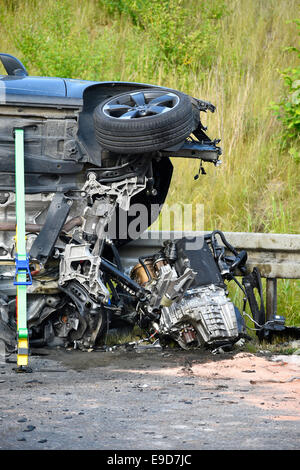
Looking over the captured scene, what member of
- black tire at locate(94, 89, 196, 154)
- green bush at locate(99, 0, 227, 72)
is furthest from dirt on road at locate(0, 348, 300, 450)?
green bush at locate(99, 0, 227, 72)

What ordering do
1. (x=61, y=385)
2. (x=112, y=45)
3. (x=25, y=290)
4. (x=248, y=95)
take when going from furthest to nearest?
(x=112, y=45) → (x=248, y=95) → (x=25, y=290) → (x=61, y=385)

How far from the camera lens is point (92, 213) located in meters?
6.13

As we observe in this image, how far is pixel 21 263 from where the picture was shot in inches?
→ 217

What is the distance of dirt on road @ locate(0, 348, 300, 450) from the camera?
11.9ft

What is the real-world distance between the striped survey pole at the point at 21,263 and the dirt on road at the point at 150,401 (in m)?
0.21

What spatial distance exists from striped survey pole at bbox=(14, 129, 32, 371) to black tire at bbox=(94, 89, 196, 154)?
64 cm

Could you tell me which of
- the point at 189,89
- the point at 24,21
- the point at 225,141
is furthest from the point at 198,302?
the point at 24,21

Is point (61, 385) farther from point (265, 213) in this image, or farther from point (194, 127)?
point (265, 213)

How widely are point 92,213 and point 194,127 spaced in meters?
1.11

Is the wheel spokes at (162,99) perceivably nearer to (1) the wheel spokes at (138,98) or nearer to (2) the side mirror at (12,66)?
(1) the wheel spokes at (138,98)

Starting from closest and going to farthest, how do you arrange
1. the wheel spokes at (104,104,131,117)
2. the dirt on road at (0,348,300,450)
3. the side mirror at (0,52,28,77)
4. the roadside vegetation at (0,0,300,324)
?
the dirt on road at (0,348,300,450) → the wheel spokes at (104,104,131,117) → the side mirror at (0,52,28,77) → the roadside vegetation at (0,0,300,324)

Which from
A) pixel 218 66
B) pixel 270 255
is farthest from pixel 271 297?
pixel 218 66

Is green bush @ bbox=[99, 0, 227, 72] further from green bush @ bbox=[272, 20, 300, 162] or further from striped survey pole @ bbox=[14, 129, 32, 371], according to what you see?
striped survey pole @ bbox=[14, 129, 32, 371]

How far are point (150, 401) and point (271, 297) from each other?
103 inches
